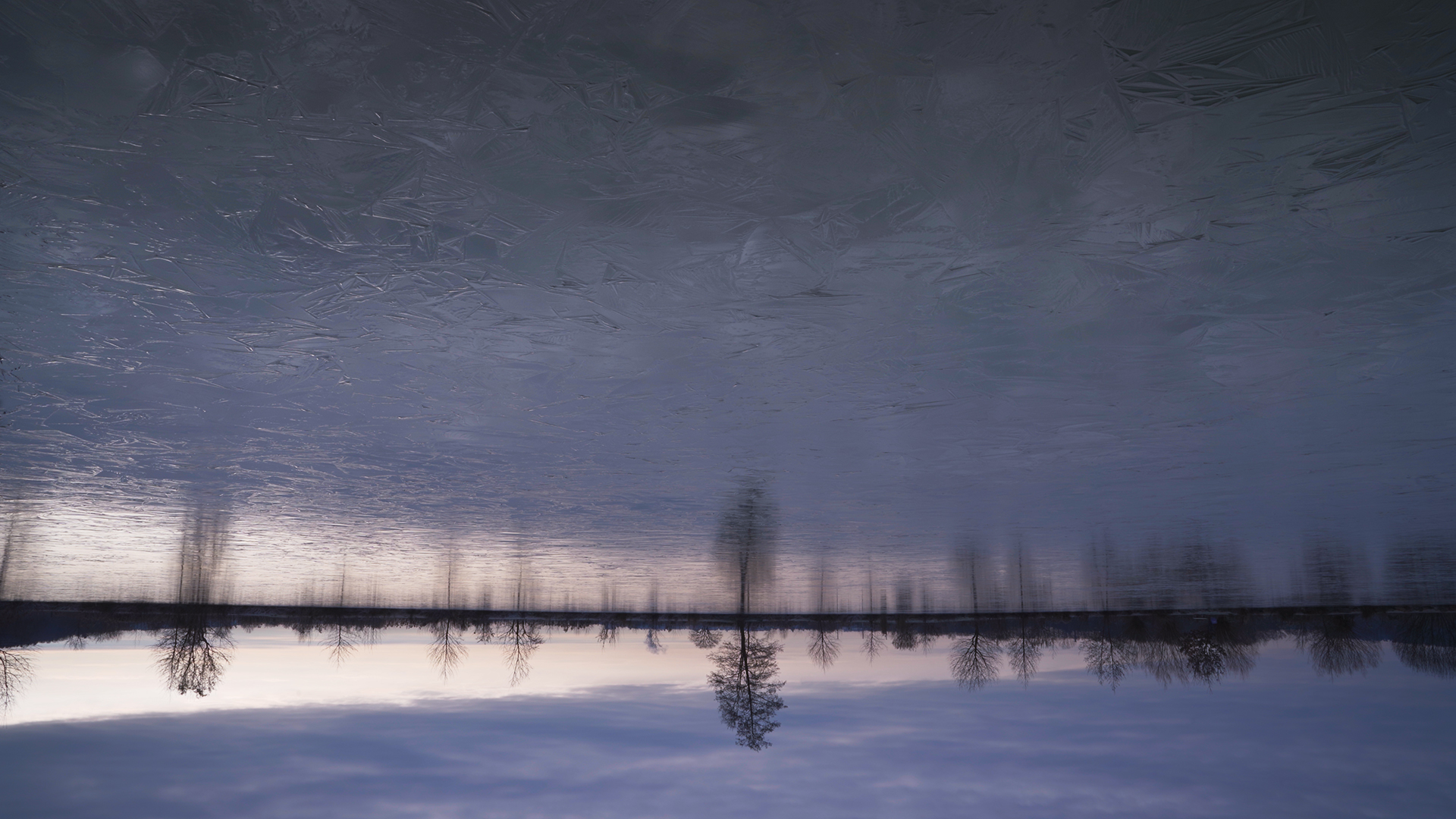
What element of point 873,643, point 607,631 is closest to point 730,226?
point 607,631

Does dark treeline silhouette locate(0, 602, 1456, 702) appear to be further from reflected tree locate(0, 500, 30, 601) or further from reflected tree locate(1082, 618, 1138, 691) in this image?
reflected tree locate(0, 500, 30, 601)

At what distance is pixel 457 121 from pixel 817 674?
260ft

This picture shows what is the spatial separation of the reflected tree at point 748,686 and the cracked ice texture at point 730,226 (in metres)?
44.0

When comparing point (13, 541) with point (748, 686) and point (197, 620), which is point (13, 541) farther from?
point (748, 686)

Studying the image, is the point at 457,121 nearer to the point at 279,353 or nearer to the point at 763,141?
the point at 763,141

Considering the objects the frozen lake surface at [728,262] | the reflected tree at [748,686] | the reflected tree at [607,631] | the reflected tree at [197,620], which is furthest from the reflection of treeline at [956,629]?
the frozen lake surface at [728,262]

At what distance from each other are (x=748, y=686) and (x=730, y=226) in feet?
172

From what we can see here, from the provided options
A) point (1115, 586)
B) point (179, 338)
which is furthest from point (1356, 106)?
point (1115, 586)

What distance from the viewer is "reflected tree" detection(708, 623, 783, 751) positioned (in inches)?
2064

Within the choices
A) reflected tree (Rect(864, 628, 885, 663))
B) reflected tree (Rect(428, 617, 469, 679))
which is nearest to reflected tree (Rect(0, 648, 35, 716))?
reflected tree (Rect(428, 617, 469, 679))

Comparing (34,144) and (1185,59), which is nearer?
(1185,59)

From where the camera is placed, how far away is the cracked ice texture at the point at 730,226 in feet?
11.2

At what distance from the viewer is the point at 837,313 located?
5.68m

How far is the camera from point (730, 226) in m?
4.64
